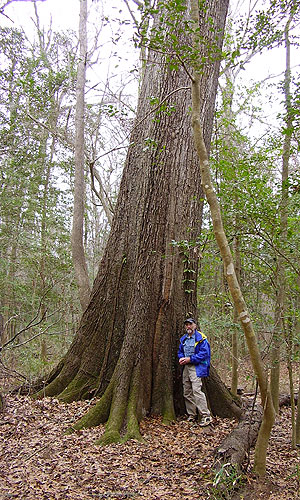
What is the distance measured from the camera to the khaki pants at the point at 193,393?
527cm

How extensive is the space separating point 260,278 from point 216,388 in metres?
2.33

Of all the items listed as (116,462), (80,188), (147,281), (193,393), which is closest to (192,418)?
(193,393)

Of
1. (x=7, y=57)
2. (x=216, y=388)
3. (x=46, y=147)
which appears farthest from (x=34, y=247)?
(x=216, y=388)

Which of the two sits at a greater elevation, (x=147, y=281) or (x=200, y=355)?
(x=147, y=281)

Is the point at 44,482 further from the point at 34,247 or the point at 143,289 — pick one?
the point at 34,247

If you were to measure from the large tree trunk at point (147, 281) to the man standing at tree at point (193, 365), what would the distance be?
0.20 metres

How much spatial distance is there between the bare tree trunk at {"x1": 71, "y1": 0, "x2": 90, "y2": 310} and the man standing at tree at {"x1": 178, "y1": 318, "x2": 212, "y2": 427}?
317cm

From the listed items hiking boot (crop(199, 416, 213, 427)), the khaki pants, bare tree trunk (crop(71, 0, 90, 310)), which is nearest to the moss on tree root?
the khaki pants

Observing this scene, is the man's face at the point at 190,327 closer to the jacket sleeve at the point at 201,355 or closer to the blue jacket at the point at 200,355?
the blue jacket at the point at 200,355

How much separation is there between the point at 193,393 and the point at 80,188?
564cm

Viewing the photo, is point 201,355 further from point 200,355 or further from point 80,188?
point 80,188

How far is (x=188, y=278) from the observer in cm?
583

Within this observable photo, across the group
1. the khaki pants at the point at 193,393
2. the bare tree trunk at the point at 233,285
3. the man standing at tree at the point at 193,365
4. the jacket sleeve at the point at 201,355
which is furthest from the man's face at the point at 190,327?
the bare tree trunk at the point at 233,285

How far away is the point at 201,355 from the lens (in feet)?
17.6
